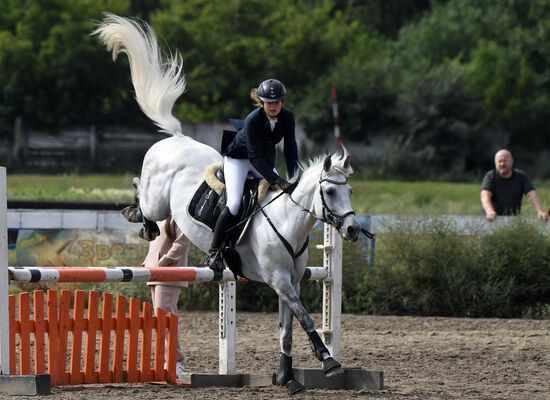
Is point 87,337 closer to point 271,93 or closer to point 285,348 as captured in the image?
point 285,348

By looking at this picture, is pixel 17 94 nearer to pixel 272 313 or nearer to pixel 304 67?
pixel 304 67

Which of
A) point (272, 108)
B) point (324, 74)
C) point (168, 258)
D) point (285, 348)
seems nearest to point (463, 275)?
point (168, 258)

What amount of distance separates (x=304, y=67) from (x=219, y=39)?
3.49 metres

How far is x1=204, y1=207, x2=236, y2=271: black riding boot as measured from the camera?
8.59 m

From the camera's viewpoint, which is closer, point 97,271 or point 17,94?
point 97,271

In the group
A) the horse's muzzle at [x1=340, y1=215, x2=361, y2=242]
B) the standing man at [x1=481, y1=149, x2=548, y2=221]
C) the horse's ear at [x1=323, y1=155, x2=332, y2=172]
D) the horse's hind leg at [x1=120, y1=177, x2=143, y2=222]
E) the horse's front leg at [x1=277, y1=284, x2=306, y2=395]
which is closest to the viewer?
the horse's muzzle at [x1=340, y1=215, x2=361, y2=242]

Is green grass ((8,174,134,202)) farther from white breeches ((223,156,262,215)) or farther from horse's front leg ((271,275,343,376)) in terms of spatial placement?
horse's front leg ((271,275,343,376))

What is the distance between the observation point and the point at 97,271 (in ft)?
27.0

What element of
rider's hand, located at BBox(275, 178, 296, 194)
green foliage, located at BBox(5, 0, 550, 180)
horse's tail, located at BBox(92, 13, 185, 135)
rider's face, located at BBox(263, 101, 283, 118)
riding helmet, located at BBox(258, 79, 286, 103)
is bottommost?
rider's hand, located at BBox(275, 178, 296, 194)

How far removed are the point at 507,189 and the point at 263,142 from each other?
22.5ft

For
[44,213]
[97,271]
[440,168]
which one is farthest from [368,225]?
[440,168]

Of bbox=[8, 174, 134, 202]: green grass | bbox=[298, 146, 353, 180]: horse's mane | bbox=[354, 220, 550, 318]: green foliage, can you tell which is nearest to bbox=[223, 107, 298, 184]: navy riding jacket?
bbox=[298, 146, 353, 180]: horse's mane

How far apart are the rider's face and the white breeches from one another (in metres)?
0.44

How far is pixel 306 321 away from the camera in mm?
8367
